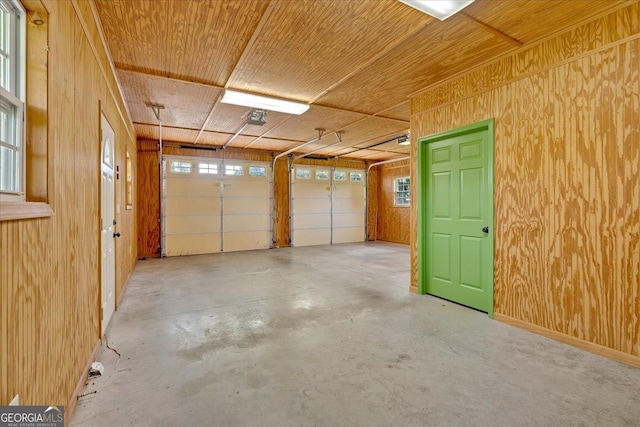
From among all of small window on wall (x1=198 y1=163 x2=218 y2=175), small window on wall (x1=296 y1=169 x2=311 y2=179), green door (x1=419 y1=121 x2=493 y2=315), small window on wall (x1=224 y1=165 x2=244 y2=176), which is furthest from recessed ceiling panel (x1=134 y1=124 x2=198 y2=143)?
green door (x1=419 y1=121 x2=493 y2=315)

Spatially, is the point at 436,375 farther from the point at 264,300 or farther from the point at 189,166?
the point at 189,166

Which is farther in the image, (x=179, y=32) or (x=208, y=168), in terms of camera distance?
(x=208, y=168)

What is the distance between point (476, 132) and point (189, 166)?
6602mm

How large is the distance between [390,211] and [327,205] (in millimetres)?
2319

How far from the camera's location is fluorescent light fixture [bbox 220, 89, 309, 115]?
402cm

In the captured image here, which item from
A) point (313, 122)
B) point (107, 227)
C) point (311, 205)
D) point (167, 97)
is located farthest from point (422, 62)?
point (311, 205)

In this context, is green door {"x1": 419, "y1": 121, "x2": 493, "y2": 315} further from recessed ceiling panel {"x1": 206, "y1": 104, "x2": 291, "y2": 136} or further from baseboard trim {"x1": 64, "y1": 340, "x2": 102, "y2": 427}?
baseboard trim {"x1": 64, "y1": 340, "x2": 102, "y2": 427}

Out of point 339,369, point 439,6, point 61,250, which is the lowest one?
point 339,369

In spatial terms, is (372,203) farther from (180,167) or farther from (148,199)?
(148,199)

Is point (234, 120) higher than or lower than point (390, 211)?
higher

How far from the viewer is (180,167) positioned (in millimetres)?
7402

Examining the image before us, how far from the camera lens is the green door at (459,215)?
3.29 metres

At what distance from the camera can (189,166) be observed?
24.6 ft

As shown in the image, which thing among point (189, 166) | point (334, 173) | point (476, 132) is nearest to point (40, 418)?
point (476, 132)
